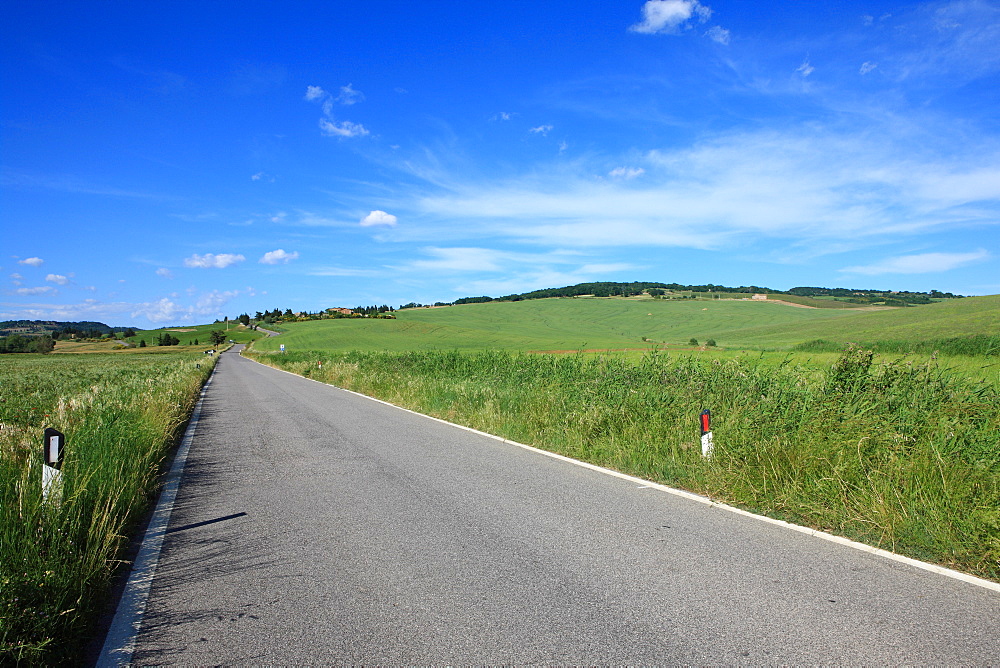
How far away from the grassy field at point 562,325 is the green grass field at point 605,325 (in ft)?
0.44

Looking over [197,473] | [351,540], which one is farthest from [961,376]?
[197,473]

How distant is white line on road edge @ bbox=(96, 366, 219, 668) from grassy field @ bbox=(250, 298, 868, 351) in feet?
185

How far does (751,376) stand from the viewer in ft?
29.8

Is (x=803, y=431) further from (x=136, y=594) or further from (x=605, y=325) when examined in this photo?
(x=605, y=325)

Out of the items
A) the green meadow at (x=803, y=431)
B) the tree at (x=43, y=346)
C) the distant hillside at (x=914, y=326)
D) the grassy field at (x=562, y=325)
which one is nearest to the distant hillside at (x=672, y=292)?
the grassy field at (x=562, y=325)

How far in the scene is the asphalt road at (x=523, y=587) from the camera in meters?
3.14

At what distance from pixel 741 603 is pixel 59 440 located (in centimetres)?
537

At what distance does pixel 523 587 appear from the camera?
12.8 feet

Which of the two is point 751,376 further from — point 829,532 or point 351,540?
point 351,540

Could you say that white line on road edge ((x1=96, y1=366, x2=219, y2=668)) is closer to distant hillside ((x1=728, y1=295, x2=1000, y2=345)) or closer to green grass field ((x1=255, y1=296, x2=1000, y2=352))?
distant hillside ((x1=728, y1=295, x2=1000, y2=345))

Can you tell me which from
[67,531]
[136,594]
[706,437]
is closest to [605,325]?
[706,437]

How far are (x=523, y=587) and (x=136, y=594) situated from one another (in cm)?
257

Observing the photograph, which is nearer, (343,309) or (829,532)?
(829,532)

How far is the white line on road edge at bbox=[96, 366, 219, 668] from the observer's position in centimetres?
320
